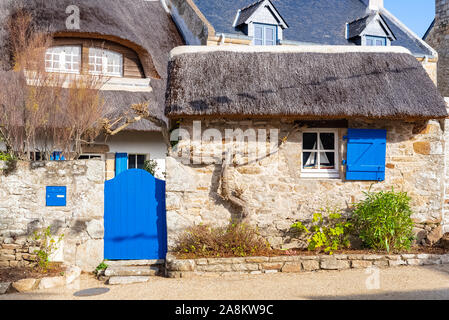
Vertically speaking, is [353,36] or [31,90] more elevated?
[353,36]

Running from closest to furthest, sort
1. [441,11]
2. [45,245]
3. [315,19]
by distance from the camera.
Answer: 1. [45,245]
2. [315,19]
3. [441,11]

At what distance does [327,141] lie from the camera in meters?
7.60

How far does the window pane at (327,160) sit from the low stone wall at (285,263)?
158 cm

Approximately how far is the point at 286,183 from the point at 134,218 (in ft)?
8.12

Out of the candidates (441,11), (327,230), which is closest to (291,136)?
(327,230)

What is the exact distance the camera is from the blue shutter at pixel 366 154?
7.30 m

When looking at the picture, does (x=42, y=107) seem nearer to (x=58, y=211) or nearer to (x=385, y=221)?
(x=58, y=211)

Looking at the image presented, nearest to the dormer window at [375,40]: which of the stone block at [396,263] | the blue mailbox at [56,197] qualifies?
the stone block at [396,263]

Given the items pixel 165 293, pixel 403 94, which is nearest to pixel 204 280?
pixel 165 293

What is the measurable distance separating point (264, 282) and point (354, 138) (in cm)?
287

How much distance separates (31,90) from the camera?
724cm

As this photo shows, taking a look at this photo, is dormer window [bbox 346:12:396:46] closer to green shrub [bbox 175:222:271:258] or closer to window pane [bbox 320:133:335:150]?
window pane [bbox 320:133:335:150]

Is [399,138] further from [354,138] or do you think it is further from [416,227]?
[416,227]

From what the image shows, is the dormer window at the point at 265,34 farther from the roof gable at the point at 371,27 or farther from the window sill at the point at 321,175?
the window sill at the point at 321,175
